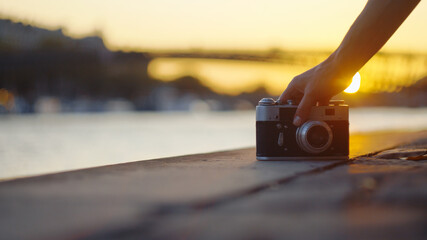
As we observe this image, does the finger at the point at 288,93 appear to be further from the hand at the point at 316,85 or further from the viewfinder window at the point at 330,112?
the viewfinder window at the point at 330,112

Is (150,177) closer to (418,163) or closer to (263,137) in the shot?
(263,137)

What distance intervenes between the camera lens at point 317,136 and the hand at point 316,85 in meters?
0.06

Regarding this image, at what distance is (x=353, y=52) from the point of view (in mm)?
1766

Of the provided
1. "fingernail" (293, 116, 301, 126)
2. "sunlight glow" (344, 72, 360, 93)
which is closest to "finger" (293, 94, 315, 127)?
"fingernail" (293, 116, 301, 126)

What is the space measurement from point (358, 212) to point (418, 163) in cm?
101

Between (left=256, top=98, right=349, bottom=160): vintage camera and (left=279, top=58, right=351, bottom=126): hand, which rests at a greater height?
(left=279, top=58, right=351, bottom=126): hand

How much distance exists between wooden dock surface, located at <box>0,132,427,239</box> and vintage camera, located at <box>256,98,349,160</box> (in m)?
0.18

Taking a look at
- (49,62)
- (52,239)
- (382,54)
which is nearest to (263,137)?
(52,239)

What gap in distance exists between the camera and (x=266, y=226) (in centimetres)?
96

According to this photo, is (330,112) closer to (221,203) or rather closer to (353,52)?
(353,52)

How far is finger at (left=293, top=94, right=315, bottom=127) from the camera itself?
1.88 metres

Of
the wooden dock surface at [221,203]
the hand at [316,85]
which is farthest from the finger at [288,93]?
the wooden dock surface at [221,203]

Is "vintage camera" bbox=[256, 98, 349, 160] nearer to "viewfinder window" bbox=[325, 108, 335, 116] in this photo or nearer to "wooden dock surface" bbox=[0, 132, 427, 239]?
"viewfinder window" bbox=[325, 108, 335, 116]

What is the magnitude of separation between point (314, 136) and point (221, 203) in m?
0.88
